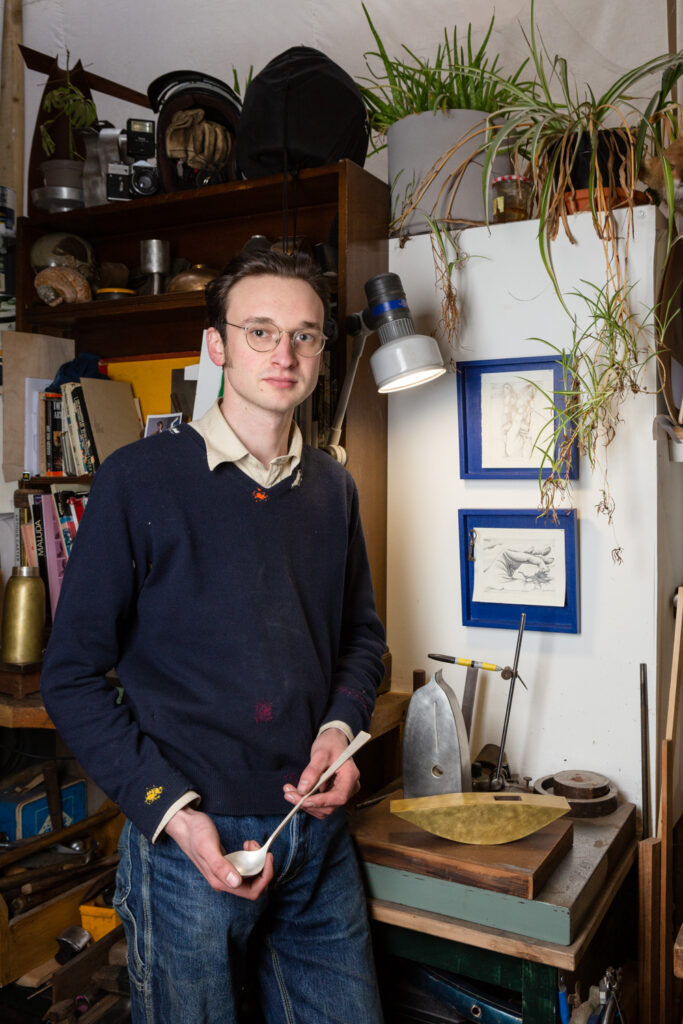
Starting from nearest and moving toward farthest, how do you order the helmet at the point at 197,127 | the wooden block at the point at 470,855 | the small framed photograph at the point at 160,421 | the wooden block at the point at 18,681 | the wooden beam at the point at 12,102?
the wooden block at the point at 470,855, the wooden block at the point at 18,681, the helmet at the point at 197,127, the small framed photograph at the point at 160,421, the wooden beam at the point at 12,102

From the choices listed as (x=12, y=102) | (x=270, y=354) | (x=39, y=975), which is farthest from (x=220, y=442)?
(x=12, y=102)

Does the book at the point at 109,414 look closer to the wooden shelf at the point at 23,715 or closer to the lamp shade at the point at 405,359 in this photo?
the wooden shelf at the point at 23,715

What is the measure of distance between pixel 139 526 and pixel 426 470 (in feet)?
3.39

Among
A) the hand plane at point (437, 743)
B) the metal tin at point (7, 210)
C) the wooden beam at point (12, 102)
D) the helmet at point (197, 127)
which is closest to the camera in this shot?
the hand plane at point (437, 743)

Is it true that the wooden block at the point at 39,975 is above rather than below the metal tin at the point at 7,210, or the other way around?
below

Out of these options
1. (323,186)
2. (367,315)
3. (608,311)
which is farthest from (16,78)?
(608,311)

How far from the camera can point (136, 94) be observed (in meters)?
3.08

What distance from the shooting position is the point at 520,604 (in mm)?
2188

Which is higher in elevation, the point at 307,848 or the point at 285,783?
the point at 285,783

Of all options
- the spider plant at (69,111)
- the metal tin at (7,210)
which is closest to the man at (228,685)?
the spider plant at (69,111)

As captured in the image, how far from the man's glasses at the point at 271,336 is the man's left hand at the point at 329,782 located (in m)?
0.69

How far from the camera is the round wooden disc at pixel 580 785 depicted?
1975 mm

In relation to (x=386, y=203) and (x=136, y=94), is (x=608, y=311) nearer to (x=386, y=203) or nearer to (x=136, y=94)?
(x=386, y=203)

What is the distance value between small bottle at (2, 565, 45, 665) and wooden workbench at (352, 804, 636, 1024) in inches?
→ 41.6
